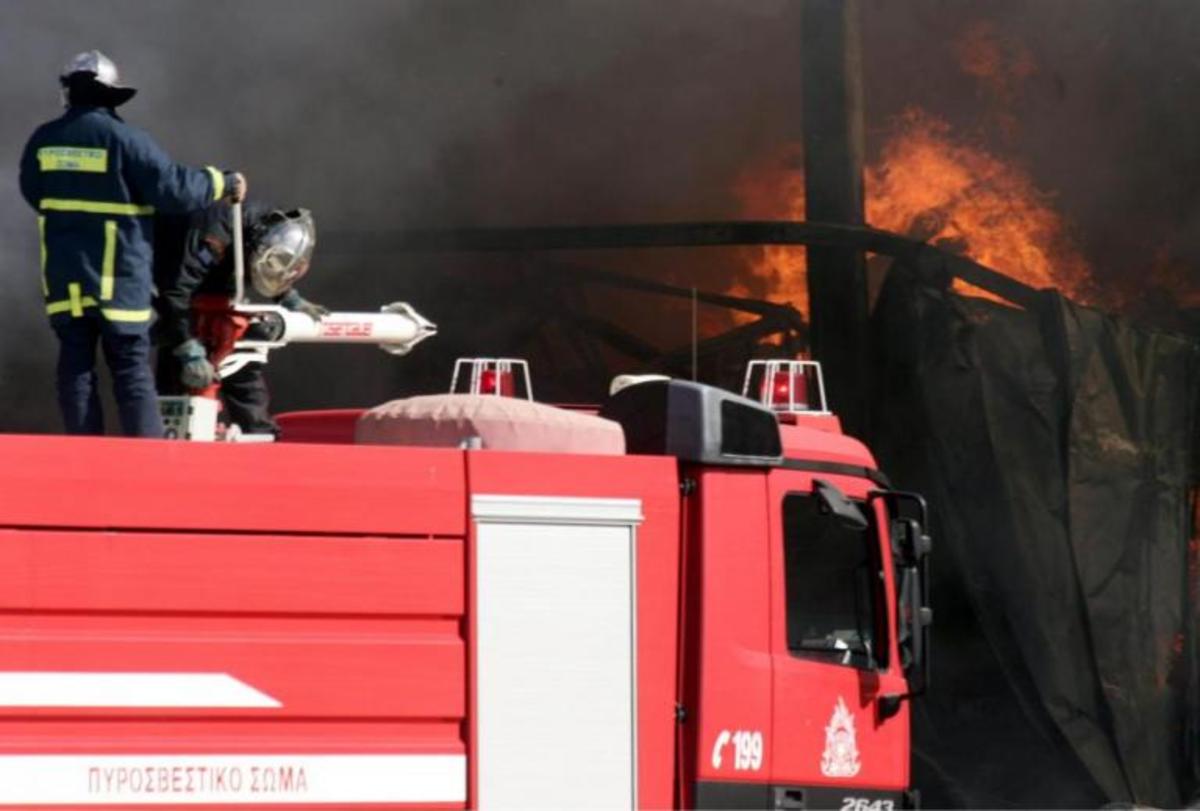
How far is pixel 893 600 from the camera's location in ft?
23.7

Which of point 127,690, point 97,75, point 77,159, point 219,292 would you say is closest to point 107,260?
point 77,159

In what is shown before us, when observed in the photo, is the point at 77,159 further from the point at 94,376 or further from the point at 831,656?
the point at 831,656

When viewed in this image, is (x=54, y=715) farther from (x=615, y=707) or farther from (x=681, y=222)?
Result: (x=681, y=222)

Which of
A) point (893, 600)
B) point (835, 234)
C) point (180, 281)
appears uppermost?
point (835, 234)

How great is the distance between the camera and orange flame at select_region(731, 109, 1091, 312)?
13086 mm

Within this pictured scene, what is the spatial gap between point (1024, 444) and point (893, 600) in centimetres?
505

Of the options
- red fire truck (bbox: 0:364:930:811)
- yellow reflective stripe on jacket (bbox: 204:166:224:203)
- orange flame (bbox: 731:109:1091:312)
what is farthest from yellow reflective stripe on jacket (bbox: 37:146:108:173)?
orange flame (bbox: 731:109:1091:312)

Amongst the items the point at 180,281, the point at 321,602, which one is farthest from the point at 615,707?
the point at 180,281

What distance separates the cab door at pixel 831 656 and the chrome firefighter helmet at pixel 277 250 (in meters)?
2.20

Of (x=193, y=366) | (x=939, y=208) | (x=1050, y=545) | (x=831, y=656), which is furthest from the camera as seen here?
(x=939, y=208)

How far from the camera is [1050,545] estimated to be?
11898 millimetres

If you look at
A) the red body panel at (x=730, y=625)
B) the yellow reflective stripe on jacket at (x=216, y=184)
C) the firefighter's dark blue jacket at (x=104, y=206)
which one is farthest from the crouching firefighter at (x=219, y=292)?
the red body panel at (x=730, y=625)

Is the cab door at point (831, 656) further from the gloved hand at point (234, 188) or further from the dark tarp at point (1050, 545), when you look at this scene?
the dark tarp at point (1050, 545)

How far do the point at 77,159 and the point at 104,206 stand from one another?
189mm
